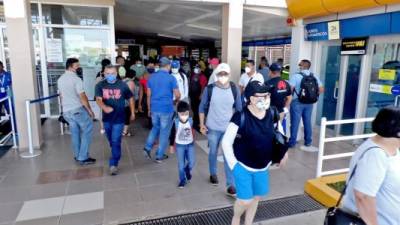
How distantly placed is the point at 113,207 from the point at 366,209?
8.65ft

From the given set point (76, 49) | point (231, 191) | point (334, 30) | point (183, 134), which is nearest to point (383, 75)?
point (334, 30)

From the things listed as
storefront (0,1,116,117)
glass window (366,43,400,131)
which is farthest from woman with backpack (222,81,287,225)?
storefront (0,1,116,117)

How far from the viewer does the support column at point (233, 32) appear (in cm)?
561

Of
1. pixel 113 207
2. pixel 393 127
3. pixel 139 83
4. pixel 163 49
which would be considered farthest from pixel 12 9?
pixel 163 49

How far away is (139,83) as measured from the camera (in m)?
7.38

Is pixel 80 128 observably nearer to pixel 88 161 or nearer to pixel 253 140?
pixel 88 161

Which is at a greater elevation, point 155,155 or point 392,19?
point 392,19

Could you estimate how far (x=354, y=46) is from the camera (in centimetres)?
545

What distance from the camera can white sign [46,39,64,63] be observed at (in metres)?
7.49

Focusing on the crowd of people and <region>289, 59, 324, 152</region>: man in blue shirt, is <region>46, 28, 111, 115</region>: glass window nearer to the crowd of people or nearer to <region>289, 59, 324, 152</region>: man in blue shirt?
the crowd of people

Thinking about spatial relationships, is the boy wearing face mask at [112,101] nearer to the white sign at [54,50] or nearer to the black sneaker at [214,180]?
the black sneaker at [214,180]

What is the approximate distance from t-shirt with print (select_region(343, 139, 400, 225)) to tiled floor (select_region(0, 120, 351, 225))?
1979 millimetres

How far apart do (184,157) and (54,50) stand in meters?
5.59

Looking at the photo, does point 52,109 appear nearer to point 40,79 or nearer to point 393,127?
point 40,79
